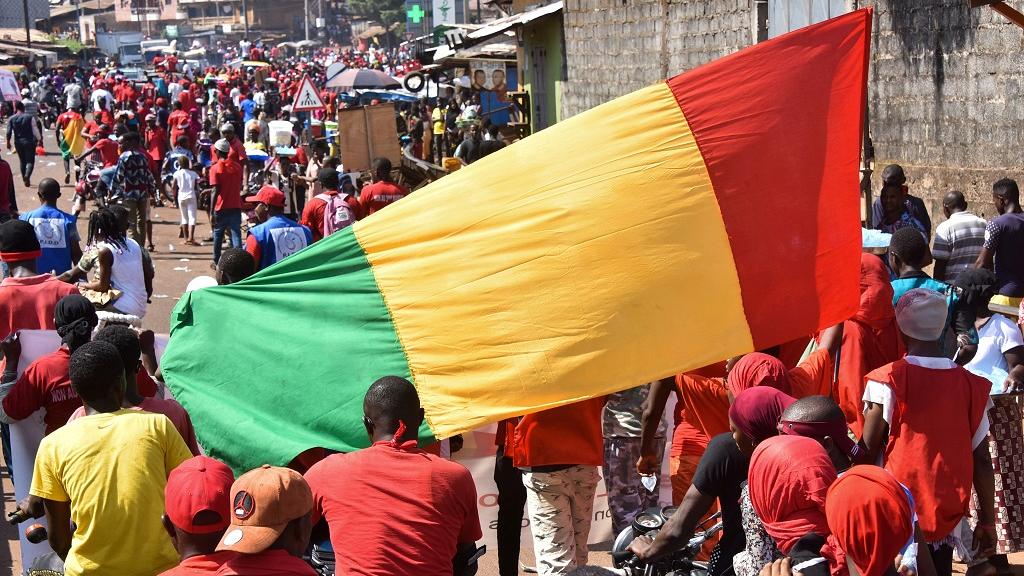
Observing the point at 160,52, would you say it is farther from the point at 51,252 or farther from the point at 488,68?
the point at 51,252

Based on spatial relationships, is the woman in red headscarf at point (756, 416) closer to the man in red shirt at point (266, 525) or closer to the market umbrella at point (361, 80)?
the man in red shirt at point (266, 525)

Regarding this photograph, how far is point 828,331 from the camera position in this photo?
241 inches

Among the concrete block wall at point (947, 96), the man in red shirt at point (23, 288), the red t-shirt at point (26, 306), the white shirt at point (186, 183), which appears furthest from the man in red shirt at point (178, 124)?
the red t-shirt at point (26, 306)

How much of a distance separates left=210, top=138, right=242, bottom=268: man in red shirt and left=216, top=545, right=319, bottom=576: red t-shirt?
12.4 metres

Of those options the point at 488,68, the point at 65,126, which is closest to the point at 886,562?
the point at 65,126

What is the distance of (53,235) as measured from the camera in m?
9.99

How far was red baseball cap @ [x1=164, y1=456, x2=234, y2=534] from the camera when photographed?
3846 millimetres

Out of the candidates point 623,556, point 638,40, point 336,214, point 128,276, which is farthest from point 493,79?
point 623,556

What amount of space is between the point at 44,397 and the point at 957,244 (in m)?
6.50

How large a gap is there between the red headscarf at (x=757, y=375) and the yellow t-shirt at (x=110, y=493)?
214 centimetres

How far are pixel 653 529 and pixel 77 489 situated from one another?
79.6 inches

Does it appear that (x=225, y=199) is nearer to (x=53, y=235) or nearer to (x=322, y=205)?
(x=322, y=205)

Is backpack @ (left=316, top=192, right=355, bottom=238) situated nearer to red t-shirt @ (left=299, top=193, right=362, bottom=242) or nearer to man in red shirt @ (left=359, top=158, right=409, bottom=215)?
red t-shirt @ (left=299, top=193, right=362, bottom=242)

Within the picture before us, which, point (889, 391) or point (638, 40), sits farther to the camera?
point (638, 40)
